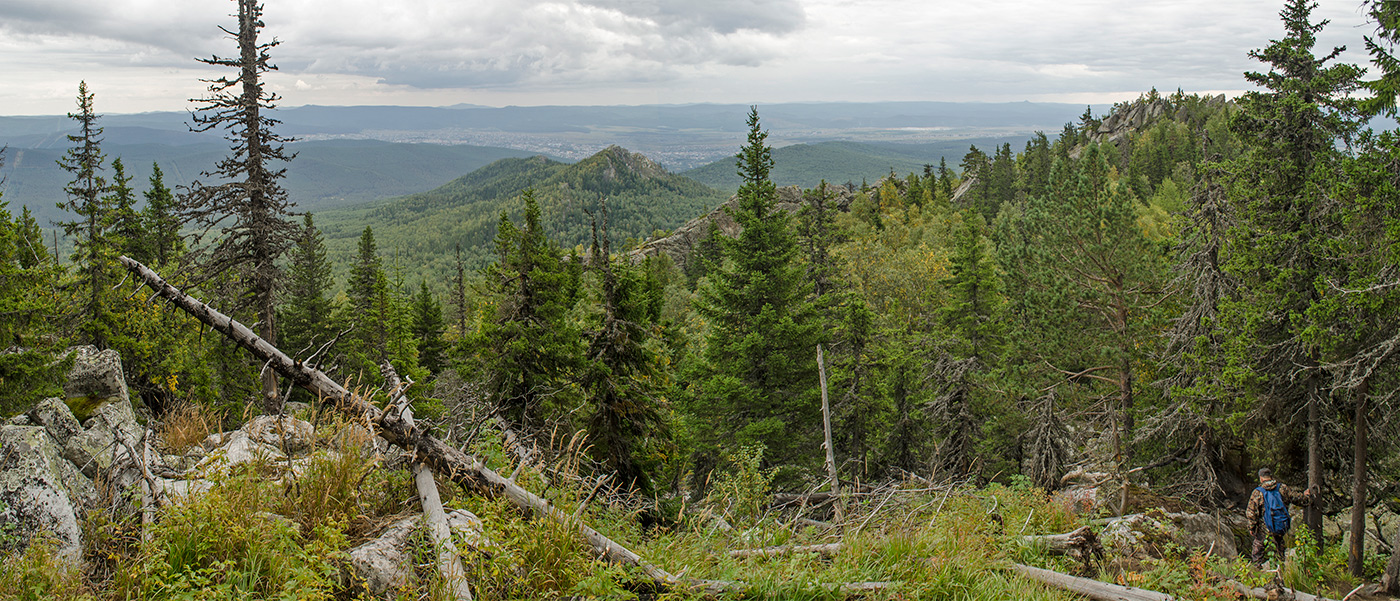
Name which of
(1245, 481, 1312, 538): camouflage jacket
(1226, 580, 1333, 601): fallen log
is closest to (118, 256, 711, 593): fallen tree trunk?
(1226, 580, 1333, 601): fallen log

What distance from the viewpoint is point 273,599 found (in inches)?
131

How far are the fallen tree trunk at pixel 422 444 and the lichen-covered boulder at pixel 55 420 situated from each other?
1125 millimetres

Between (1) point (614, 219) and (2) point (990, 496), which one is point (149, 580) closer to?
(2) point (990, 496)

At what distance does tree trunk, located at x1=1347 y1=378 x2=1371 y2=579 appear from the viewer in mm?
12008

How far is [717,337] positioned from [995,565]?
517 inches

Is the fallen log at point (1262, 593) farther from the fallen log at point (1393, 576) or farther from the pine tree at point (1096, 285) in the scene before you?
the pine tree at point (1096, 285)

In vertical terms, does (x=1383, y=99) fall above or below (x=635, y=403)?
above

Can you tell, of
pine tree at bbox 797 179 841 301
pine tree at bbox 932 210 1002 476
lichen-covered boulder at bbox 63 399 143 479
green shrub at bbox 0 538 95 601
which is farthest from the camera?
pine tree at bbox 932 210 1002 476

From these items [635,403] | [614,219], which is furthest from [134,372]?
[614,219]

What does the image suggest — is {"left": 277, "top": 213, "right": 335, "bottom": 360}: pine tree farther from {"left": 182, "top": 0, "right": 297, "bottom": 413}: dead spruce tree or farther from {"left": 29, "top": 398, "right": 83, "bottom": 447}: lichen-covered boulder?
{"left": 29, "top": 398, "right": 83, "bottom": 447}: lichen-covered boulder

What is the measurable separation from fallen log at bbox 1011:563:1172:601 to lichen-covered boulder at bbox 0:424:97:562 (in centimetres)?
583

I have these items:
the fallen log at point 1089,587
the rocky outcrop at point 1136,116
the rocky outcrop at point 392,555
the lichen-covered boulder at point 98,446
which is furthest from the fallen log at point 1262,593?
the rocky outcrop at point 1136,116

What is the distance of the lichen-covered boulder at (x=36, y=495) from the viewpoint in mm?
3672

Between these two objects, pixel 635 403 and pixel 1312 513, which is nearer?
pixel 1312 513
